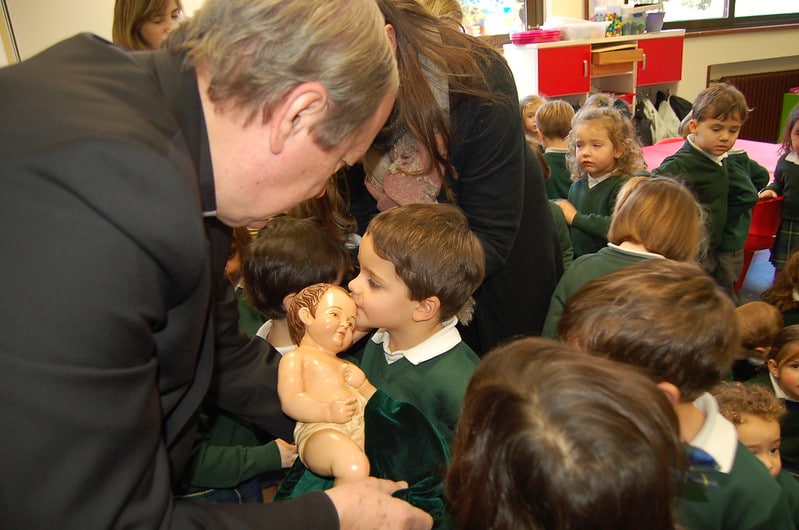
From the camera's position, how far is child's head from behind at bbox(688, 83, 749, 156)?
3.50 m

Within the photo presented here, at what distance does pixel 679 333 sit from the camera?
129cm

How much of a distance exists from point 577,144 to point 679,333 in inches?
91.0

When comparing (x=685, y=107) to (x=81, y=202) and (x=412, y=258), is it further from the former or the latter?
(x=81, y=202)

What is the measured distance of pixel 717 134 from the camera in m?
3.52

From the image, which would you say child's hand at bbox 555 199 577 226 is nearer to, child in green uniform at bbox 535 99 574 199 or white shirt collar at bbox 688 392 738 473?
child in green uniform at bbox 535 99 574 199

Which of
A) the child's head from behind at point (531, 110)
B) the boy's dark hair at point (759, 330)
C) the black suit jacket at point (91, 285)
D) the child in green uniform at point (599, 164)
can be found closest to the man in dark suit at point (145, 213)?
the black suit jacket at point (91, 285)

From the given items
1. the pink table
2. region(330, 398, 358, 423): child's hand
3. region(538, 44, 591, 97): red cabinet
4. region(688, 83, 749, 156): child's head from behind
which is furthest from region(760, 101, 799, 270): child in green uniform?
region(330, 398, 358, 423): child's hand

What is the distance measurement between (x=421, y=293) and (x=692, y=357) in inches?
26.3

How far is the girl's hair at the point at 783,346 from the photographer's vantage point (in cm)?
220

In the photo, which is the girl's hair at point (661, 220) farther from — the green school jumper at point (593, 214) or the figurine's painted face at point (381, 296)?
the figurine's painted face at point (381, 296)

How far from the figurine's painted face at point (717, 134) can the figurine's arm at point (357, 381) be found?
2.88m

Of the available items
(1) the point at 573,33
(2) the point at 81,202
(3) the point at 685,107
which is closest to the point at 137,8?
(2) the point at 81,202

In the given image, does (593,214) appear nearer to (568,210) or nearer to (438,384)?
(568,210)

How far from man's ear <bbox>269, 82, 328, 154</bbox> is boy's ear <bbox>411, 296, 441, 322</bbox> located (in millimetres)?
799
